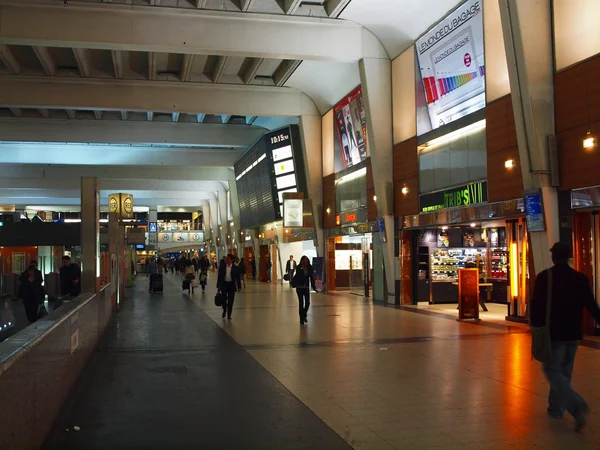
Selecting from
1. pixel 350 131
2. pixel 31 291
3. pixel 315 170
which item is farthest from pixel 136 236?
pixel 31 291

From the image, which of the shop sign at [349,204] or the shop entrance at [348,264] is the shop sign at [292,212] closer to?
the shop entrance at [348,264]

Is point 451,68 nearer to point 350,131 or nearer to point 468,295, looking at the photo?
point 468,295

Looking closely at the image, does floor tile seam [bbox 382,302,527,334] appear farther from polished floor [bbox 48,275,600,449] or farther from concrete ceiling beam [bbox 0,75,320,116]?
concrete ceiling beam [bbox 0,75,320,116]

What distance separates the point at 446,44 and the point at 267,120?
15.5 m

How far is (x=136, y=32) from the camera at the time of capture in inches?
677

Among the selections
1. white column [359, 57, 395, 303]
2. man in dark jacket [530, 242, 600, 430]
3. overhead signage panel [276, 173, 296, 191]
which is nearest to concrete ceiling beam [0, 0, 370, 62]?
white column [359, 57, 395, 303]

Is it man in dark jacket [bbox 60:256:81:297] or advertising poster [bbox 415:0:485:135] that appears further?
man in dark jacket [bbox 60:256:81:297]

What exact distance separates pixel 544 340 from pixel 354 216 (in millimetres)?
17454

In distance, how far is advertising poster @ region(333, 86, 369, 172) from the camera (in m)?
21.9

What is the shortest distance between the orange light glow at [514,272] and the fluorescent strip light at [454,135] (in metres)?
2.80

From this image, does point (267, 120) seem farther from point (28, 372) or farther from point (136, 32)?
point (28, 372)

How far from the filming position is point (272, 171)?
2941cm

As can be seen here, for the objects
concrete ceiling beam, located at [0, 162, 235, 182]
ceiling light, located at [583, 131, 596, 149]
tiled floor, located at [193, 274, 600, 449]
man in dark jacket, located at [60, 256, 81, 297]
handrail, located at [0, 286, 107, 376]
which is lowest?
tiled floor, located at [193, 274, 600, 449]

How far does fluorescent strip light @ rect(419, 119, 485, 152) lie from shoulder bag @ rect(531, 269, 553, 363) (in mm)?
9413
